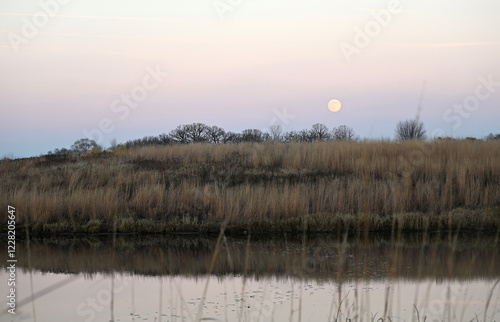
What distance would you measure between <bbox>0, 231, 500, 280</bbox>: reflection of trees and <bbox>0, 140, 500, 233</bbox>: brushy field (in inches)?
25.9

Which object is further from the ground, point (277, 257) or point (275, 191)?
point (275, 191)

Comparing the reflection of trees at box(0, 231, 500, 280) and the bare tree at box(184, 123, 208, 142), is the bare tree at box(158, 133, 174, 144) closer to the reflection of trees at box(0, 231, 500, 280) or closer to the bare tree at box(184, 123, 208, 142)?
the bare tree at box(184, 123, 208, 142)

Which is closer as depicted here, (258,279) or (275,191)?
(258,279)

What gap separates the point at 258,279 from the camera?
8547 mm

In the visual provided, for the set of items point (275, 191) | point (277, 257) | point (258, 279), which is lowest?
point (258, 279)

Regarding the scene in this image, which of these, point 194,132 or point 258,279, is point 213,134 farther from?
point 258,279

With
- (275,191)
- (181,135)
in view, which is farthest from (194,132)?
(275,191)

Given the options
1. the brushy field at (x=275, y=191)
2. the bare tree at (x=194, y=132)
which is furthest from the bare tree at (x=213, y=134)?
the brushy field at (x=275, y=191)

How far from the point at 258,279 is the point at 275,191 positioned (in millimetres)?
5659

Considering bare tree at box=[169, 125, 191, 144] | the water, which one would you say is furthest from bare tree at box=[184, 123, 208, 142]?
the water

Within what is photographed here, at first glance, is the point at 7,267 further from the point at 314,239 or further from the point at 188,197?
the point at 314,239

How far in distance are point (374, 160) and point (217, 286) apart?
1003 centimetres

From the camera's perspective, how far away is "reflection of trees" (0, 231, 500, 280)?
28.9 ft

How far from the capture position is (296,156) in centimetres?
1811
